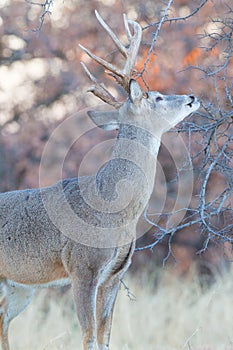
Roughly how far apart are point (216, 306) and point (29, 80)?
187 inches

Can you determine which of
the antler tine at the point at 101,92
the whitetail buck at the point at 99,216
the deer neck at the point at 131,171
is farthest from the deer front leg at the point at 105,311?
the antler tine at the point at 101,92

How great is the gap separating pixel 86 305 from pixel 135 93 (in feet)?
5.25

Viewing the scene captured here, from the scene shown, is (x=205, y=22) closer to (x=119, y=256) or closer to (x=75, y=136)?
(x=75, y=136)

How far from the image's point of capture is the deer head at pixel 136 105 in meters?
5.80

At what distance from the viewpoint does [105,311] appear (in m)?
5.89

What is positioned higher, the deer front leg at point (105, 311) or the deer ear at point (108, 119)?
the deer ear at point (108, 119)

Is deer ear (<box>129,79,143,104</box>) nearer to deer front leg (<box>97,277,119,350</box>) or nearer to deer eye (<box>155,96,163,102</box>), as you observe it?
deer eye (<box>155,96,163,102</box>)

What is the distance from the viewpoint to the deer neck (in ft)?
18.8

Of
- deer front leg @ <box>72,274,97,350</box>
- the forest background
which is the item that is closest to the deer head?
deer front leg @ <box>72,274,97,350</box>

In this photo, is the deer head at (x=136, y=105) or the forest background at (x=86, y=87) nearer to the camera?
the deer head at (x=136, y=105)

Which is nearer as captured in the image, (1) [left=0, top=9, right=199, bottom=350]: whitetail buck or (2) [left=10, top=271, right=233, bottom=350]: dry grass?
(1) [left=0, top=9, right=199, bottom=350]: whitetail buck

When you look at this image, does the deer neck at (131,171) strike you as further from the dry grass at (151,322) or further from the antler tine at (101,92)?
the dry grass at (151,322)

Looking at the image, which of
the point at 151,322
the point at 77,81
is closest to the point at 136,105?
the point at 151,322

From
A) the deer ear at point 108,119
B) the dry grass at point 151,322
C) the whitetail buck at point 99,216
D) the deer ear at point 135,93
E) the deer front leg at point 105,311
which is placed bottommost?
the dry grass at point 151,322
